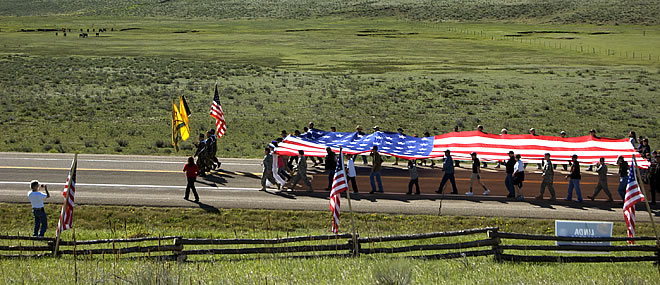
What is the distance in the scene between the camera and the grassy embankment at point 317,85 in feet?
136

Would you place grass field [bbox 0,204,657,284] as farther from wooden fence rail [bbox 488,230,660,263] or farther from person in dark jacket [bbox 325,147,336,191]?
person in dark jacket [bbox 325,147,336,191]

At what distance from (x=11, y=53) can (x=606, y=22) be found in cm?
9376

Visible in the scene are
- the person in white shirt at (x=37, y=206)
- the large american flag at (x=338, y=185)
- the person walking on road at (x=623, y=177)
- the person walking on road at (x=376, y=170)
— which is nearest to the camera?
the large american flag at (x=338, y=185)

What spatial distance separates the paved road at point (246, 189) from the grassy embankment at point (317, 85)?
5222 mm

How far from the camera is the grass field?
12281 millimetres

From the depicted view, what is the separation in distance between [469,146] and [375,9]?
426 feet

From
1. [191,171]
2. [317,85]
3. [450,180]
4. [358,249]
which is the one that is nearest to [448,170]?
[450,180]

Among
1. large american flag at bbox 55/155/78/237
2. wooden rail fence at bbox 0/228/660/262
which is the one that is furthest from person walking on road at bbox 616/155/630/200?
large american flag at bbox 55/155/78/237

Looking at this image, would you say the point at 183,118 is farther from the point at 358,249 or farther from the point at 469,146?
the point at 358,249

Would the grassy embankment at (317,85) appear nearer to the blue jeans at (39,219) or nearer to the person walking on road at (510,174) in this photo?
the person walking on road at (510,174)

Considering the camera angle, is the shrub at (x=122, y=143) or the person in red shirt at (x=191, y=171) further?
the shrub at (x=122, y=143)

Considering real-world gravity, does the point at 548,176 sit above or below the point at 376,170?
below

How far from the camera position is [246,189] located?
24359mm

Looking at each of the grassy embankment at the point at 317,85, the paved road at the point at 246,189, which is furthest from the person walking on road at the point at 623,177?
the grassy embankment at the point at 317,85
